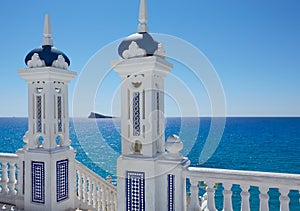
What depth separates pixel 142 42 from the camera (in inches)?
140

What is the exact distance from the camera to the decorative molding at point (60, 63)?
14.8ft

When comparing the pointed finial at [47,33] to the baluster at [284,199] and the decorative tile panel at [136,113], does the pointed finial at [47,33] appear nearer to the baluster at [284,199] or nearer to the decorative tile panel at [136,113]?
the decorative tile panel at [136,113]

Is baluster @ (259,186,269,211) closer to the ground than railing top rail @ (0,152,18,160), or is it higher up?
closer to the ground

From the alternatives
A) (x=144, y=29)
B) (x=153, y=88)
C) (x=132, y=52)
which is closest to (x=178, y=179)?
(x=153, y=88)

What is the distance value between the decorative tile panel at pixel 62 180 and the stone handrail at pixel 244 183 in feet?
7.57

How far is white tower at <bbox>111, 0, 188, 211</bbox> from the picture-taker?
3488 millimetres

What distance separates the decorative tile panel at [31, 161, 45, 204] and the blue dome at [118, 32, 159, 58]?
236 cm

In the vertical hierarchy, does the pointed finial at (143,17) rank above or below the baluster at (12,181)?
above

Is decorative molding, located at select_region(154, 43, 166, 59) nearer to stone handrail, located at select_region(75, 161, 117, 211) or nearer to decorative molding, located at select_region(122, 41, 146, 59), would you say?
decorative molding, located at select_region(122, 41, 146, 59)

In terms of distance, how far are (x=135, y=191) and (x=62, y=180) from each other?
67.4 inches

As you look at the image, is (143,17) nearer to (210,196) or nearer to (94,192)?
(210,196)

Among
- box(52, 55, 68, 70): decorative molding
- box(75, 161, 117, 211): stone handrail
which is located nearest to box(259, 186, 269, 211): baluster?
box(75, 161, 117, 211): stone handrail

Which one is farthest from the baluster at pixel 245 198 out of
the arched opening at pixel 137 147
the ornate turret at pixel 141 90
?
the arched opening at pixel 137 147

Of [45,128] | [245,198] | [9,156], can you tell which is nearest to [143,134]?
[245,198]
